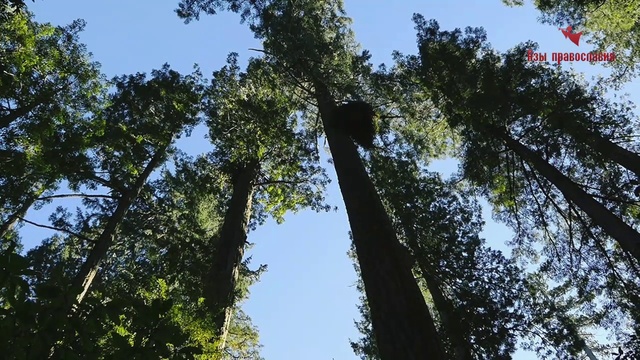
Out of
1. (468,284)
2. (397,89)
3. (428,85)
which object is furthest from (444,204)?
(397,89)

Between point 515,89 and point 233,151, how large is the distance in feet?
27.8

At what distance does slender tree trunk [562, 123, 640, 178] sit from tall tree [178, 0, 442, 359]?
4974 millimetres

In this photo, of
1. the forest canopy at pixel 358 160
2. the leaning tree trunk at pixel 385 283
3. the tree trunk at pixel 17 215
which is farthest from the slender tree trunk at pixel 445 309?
the tree trunk at pixel 17 215

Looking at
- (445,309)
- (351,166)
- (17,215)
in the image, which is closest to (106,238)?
(17,215)

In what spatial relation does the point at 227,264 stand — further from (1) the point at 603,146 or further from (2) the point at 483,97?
(1) the point at 603,146

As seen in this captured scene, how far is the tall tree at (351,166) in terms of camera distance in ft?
14.2

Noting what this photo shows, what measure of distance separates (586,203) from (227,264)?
7.48 meters

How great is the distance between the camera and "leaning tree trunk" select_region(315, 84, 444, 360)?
412 cm

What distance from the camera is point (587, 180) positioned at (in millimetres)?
11242

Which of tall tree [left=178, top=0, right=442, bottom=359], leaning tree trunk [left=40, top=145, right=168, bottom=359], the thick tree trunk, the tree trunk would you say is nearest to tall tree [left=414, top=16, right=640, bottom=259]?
tall tree [left=178, top=0, right=442, bottom=359]

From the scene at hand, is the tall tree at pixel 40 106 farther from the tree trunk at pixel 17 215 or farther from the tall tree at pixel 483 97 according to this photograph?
the tall tree at pixel 483 97

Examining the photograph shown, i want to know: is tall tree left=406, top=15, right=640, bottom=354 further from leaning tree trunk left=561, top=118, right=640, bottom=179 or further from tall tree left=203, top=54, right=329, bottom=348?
tall tree left=203, top=54, right=329, bottom=348

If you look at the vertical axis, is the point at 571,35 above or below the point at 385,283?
above

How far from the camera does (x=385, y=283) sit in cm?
489
